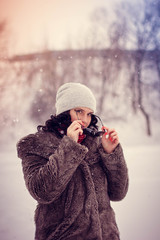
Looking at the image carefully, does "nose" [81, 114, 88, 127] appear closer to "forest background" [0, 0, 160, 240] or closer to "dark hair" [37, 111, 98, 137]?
"dark hair" [37, 111, 98, 137]

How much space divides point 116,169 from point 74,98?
0.46 m

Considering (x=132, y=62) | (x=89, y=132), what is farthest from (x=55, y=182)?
(x=132, y=62)

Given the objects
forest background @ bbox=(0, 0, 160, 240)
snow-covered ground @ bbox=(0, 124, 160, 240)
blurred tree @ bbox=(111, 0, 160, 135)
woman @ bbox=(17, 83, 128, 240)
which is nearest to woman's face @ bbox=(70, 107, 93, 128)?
woman @ bbox=(17, 83, 128, 240)

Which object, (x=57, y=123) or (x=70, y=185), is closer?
(x=70, y=185)

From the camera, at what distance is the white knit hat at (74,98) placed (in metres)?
1.25

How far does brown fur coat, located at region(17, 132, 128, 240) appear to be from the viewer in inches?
39.2

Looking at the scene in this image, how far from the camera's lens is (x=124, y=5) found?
6.01 m

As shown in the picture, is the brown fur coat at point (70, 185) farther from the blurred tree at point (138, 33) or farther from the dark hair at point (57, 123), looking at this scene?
the blurred tree at point (138, 33)

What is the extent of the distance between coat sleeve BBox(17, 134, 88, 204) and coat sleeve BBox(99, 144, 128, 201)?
18 centimetres

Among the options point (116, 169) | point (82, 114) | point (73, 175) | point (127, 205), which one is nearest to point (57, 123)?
point (82, 114)

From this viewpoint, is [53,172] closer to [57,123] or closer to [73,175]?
[73,175]

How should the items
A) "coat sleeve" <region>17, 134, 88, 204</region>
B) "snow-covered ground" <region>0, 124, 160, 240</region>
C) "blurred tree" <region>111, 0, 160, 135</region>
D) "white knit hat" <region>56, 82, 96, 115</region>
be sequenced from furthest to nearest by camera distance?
"blurred tree" <region>111, 0, 160, 135</region>, "snow-covered ground" <region>0, 124, 160, 240</region>, "white knit hat" <region>56, 82, 96, 115</region>, "coat sleeve" <region>17, 134, 88, 204</region>

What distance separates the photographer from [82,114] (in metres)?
1.26

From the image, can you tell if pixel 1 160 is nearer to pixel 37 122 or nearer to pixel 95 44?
pixel 37 122
